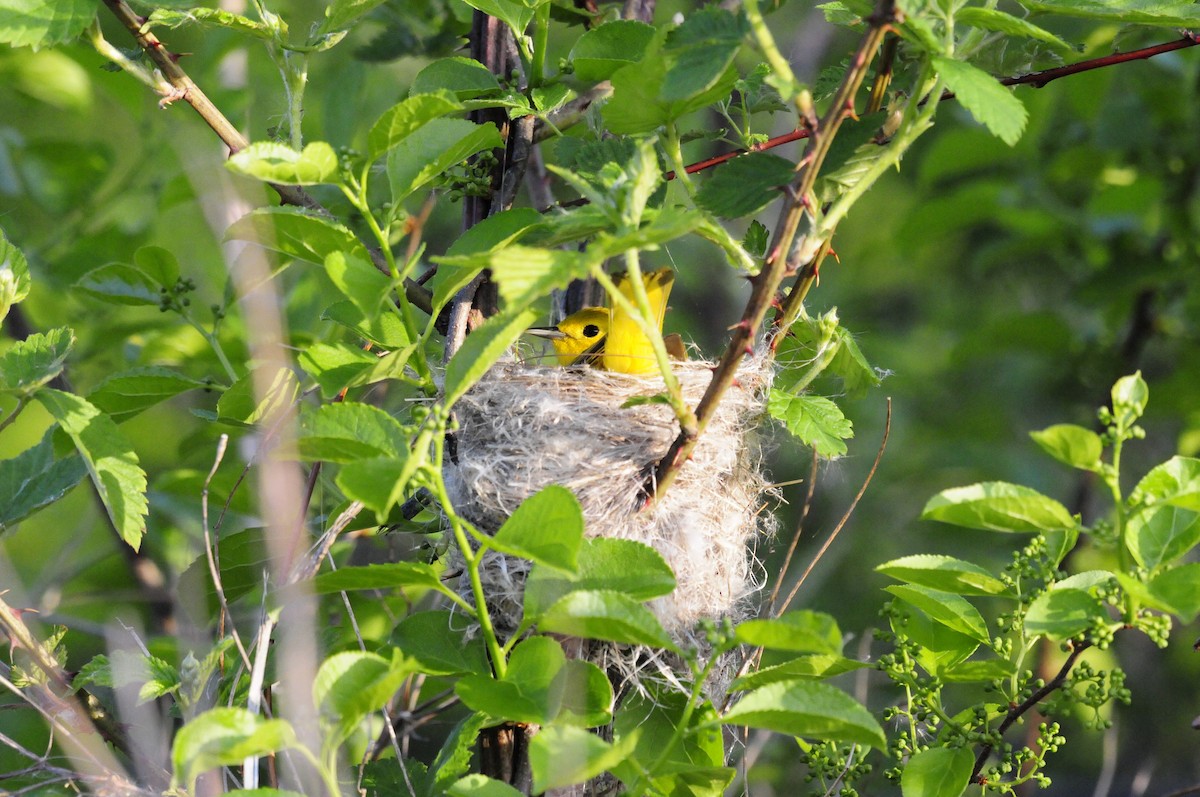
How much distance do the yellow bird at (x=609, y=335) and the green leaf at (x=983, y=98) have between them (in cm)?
140

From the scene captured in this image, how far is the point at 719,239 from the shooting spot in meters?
1.42

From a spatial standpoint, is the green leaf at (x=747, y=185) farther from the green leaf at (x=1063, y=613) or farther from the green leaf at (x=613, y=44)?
the green leaf at (x=1063, y=613)

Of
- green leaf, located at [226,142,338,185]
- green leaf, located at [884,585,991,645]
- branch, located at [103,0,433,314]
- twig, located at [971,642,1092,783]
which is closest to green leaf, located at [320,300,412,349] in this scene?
branch, located at [103,0,433,314]

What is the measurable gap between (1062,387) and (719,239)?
347 cm

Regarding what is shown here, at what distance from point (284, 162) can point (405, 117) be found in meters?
0.17

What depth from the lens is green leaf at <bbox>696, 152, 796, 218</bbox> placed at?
142 cm

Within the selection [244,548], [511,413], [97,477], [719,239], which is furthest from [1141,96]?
[97,477]

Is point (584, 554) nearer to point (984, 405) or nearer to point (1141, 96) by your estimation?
point (1141, 96)

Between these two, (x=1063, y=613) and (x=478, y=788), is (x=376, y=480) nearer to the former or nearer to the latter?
(x=478, y=788)

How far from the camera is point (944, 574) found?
1.57 meters

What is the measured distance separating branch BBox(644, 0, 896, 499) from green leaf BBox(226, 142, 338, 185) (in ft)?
1.91

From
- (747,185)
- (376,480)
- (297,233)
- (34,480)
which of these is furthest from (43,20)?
(747,185)

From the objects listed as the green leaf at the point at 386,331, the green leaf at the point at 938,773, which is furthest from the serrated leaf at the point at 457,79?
the green leaf at the point at 938,773

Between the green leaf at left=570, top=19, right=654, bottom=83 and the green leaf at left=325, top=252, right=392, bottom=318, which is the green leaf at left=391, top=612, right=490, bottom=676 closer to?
the green leaf at left=325, top=252, right=392, bottom=318
